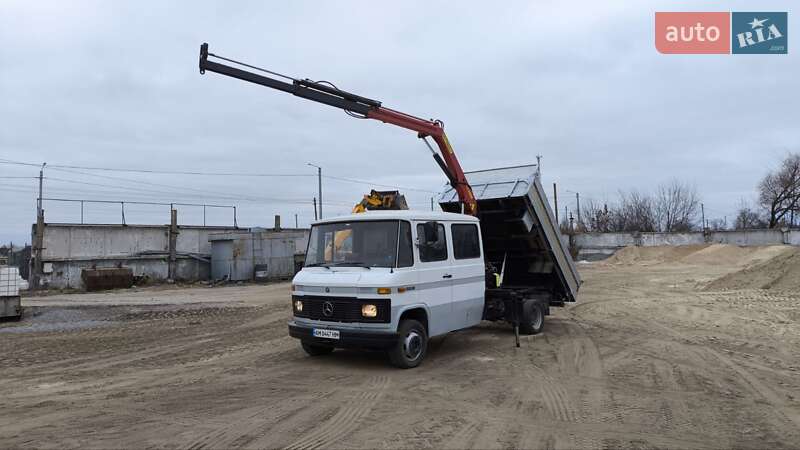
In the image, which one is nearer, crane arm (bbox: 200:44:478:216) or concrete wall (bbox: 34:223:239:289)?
crane arm (bbox: 200:44:478:216)

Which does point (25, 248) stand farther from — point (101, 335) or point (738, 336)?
point (738, 336)

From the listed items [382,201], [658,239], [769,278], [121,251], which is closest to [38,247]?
[121,251]

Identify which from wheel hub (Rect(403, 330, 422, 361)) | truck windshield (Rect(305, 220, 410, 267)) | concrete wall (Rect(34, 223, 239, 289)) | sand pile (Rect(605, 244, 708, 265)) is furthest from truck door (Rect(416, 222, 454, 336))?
sand pile (Rect(605, 244, 708, 265))

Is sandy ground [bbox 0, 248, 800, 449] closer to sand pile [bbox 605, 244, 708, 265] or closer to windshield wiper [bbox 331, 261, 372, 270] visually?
windshield wiper [bbox 331, 261, 372, 270]

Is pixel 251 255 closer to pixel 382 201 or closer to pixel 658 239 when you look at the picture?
pixel 382 201

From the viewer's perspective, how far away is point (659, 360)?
28.0 feet

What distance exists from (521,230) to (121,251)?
82.9 ft

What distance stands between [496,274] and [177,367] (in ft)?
19.8

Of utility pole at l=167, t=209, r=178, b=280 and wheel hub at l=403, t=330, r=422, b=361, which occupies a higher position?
utility pole at l=167, t=209, r=178, b=280

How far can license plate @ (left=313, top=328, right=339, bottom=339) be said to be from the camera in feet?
25.5

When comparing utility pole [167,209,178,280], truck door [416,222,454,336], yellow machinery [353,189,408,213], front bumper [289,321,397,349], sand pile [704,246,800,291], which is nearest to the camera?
front bumper [289,321,397,349]

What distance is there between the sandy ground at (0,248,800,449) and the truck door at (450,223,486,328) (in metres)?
0.71

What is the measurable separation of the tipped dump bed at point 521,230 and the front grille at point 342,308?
13.4 feet

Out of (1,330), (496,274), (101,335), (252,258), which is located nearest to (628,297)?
(496,274)
